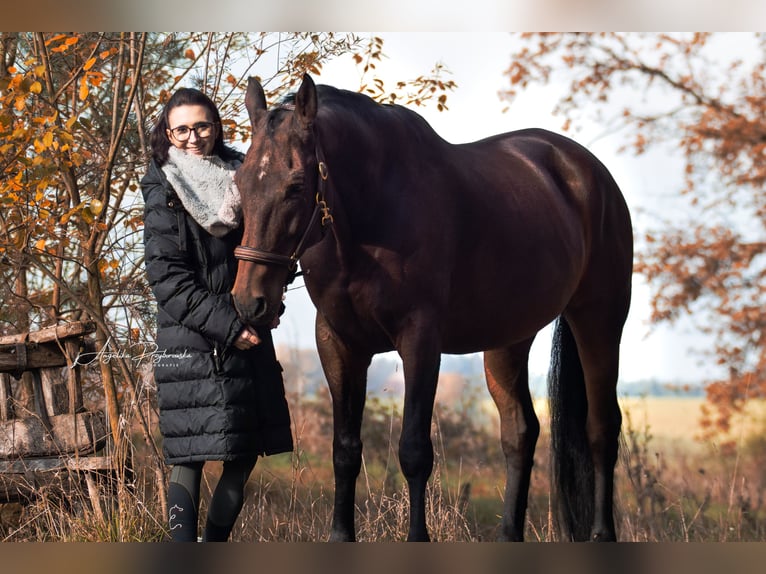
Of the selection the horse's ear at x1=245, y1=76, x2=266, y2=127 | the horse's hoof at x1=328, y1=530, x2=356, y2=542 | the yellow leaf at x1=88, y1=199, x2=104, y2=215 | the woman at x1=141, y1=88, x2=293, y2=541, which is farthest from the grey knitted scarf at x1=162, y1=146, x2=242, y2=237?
the horse's hoof at x1=328, y1=530, x2=356, y2=542

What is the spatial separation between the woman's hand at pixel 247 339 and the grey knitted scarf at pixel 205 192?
0.41 m

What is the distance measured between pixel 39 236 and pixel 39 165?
0.79 metres

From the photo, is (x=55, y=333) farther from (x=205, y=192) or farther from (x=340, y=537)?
(x=340, y=537)

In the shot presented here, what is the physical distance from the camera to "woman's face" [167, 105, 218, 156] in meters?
3.68

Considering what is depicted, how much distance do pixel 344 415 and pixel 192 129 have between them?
1345mm

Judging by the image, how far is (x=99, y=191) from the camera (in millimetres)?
5258

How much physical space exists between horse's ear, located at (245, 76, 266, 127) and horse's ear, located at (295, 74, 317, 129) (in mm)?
195

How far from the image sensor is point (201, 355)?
3600 millimetres

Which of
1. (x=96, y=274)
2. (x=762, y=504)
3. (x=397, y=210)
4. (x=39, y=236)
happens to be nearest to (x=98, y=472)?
(x=96, y=274)

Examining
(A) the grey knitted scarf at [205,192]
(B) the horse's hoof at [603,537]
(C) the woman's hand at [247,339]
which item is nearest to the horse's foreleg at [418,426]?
(C) the woman's hand at [247,339]

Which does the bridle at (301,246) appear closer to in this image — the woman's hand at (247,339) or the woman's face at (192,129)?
the woman's hand at (247,339)

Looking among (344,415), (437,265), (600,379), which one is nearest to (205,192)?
(437,265)

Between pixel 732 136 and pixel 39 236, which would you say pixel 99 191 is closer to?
pixel 39 236

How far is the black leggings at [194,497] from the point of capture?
368 cm
